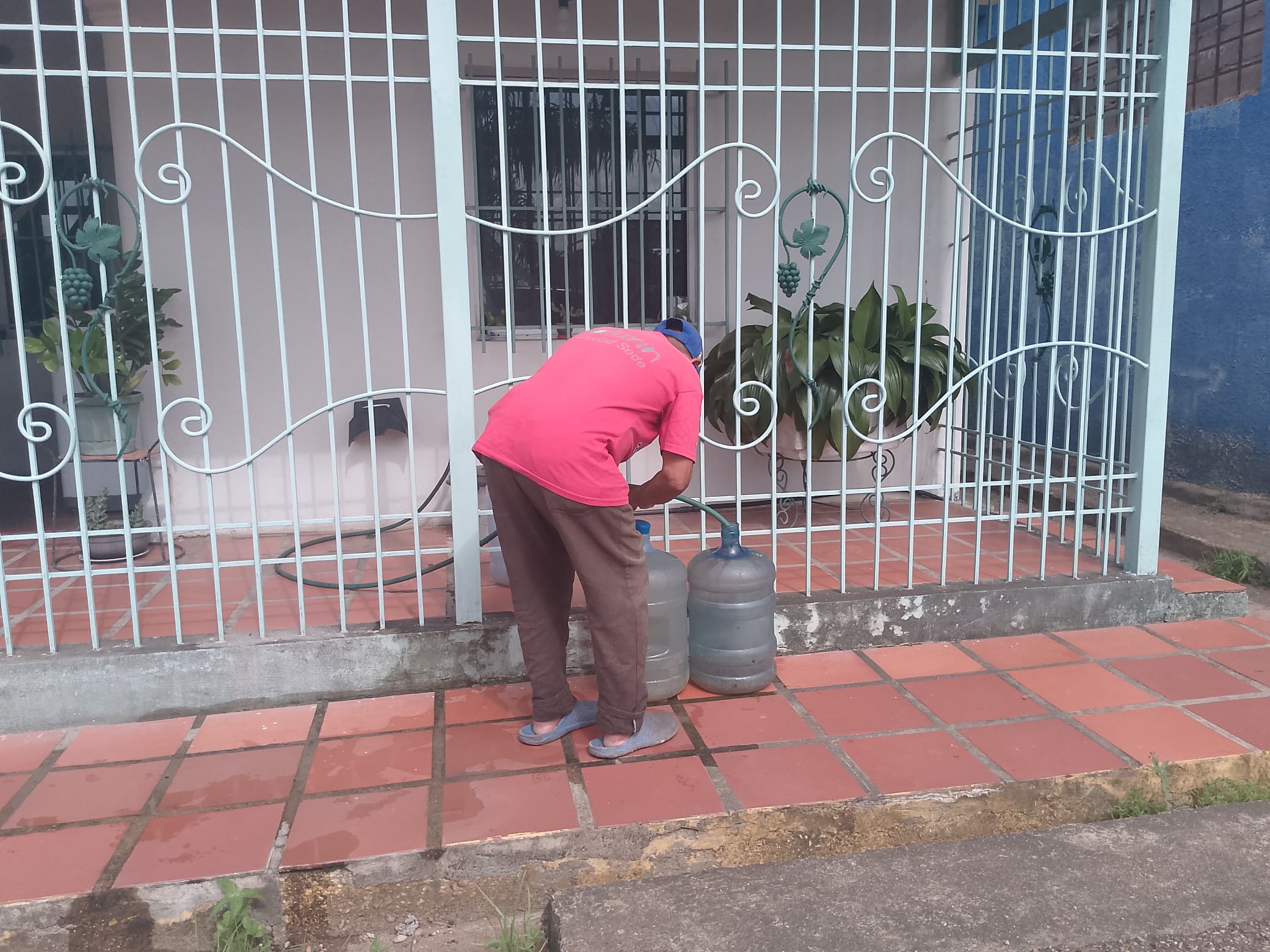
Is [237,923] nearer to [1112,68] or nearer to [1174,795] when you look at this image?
[1174,795]

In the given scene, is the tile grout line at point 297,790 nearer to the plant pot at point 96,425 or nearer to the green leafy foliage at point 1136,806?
the plant pot at point 96,425

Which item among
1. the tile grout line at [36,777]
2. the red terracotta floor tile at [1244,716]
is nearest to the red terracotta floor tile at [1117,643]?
the red terracotta floor tile at [1244,716]

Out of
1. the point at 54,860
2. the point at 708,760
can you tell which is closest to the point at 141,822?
the point at 54,860

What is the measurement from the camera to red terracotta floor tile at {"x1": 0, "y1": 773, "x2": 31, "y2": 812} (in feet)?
8.20

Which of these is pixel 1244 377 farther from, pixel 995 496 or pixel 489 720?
pixel 489 720

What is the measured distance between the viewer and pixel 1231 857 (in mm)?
2225

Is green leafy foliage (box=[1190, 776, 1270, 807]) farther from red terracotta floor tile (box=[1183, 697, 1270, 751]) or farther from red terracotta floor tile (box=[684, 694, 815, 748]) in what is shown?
red terracotta floor tile (box=[684, 694, 815, 748])

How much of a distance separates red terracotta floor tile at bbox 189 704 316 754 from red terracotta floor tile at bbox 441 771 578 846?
0.66 meters

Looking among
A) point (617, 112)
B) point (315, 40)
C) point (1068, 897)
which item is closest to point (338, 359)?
point (315, 40)

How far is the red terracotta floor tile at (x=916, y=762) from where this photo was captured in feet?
8.34

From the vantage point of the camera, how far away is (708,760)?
2672mm

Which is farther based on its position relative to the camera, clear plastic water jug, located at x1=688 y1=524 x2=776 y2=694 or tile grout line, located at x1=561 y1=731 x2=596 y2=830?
clear plastic water jug, located at x1=688 y1=524 x2=776 y2=694

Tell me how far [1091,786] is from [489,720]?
1797 mm

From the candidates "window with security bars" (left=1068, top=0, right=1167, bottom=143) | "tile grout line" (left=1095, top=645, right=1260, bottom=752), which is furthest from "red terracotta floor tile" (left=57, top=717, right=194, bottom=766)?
"window with security bars" (left=1068, top=0, right=1167, bottom=143)
